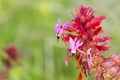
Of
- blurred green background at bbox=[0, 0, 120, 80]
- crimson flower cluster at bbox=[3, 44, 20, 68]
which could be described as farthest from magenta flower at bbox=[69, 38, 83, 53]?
crimson flower cluster at bbox=[3, 44, 20, 68]

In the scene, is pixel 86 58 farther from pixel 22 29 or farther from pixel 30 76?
pixel 22 29

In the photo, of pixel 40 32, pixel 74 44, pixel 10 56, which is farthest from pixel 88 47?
pixel 40 32

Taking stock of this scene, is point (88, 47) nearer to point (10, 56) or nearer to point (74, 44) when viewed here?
point (74, 44)

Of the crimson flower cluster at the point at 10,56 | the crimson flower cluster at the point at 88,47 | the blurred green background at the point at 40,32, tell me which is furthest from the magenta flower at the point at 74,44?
the crimson flower cluster at the point at 10,56

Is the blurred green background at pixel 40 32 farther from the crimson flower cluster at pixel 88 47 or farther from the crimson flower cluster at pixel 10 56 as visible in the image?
the crimson flower cluster at pixel 88 47

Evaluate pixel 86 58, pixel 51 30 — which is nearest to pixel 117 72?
pixel 86 58

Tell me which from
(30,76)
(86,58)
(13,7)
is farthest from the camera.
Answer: (13,7)
